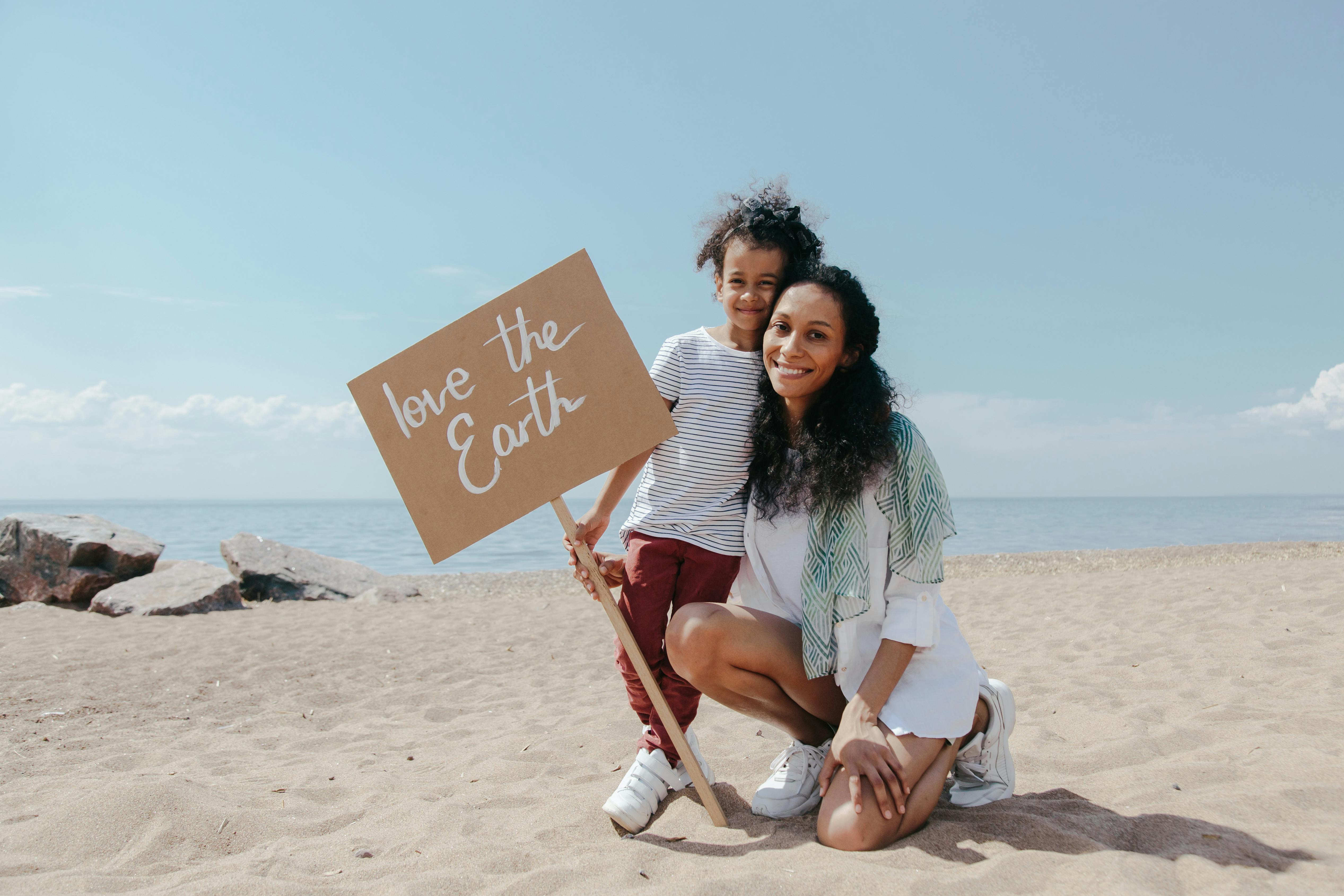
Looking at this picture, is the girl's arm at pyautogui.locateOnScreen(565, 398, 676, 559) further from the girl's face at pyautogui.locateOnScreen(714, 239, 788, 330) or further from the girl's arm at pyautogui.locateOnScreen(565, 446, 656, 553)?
the girl's face at pyautogui.locateOnScreen(714, 239, 788, 330)

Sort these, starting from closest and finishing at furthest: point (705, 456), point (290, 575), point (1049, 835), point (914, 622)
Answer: point (1049, 835) → point (914, 622) → point (705, 456) → point (290, 575)

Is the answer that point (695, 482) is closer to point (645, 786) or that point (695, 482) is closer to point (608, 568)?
point (608, 568)

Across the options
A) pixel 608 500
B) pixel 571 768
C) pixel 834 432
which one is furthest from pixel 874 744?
pixel 571 768

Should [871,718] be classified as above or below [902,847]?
above

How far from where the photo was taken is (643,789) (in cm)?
225

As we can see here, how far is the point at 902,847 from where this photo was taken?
6.22 ft

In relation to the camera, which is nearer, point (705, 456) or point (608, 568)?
point (705, 456)

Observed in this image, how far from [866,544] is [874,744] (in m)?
0.51

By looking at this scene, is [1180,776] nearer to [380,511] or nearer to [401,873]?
[401,873]

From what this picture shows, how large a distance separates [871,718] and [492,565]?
529 inches

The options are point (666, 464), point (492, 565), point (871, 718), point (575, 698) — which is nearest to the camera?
point (871, 718)

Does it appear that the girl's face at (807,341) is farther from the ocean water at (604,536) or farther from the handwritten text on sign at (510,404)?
the ocean water at (604,536)

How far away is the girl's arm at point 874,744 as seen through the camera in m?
1.92

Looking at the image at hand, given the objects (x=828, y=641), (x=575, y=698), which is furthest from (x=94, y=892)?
(x=575, y=698)
